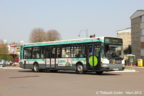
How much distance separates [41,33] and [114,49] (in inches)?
2953

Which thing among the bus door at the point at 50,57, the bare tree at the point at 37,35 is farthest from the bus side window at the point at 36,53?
the bare tree at the point at 37,35

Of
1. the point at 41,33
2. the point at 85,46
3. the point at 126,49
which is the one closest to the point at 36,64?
the point at 85,46

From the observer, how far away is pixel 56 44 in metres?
24.5

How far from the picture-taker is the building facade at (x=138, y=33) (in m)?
55.6

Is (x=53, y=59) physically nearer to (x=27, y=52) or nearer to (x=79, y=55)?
(x=79, y=55)

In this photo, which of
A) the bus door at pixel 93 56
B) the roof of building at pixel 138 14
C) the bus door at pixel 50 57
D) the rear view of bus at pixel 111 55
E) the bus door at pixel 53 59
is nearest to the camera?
the rear view of bus at pixel 111 55

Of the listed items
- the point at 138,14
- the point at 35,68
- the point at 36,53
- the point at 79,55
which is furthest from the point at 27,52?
the point at 138,14

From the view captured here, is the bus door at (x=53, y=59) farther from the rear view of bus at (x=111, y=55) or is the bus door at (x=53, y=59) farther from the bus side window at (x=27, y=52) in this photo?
the rear view of bus at (x=111, y=55)

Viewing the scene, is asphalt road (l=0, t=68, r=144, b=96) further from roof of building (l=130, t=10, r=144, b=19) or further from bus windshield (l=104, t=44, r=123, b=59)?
roof of building (l=130, t=10, r=144, b=19)

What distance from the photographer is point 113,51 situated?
818 inches

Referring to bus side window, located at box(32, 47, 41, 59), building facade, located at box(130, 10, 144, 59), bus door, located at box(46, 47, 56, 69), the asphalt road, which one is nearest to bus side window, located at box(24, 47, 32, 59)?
bus side window, located at box(32, 47, 41, 59)

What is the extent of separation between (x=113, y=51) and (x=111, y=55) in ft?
1.59

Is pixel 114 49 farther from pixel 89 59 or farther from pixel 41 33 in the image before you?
pixel 41 33

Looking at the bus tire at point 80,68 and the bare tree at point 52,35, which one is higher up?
the bare tree at point 52,35
